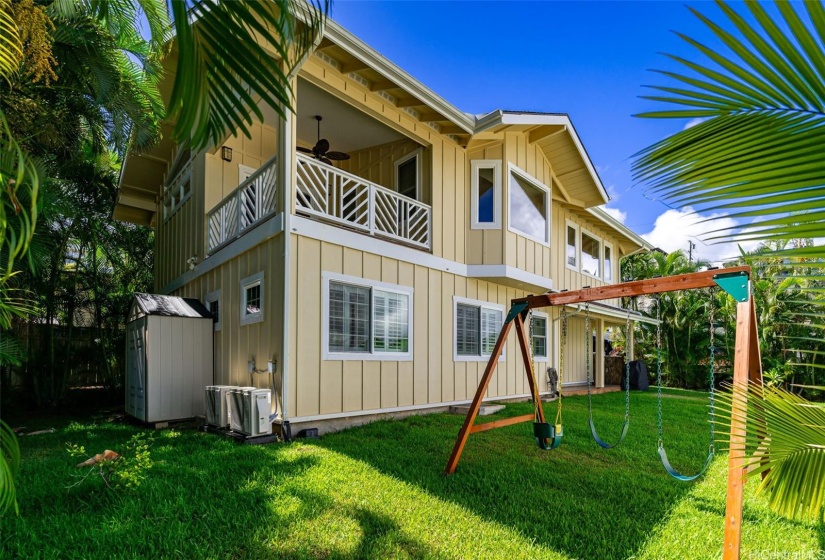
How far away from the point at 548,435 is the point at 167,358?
637cm

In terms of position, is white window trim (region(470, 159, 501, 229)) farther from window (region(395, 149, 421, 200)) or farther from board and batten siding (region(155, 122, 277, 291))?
board and batten siding (region(155, 122, 277, 291))

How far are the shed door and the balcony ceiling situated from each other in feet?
15.4

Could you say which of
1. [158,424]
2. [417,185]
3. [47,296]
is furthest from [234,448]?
[47,296]

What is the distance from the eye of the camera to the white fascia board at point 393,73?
6.96 meters

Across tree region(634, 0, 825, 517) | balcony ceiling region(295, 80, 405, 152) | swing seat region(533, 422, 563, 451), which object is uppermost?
balcony ceiling region(295, 80, 405, 152)

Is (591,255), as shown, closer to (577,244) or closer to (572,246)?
(577,244)

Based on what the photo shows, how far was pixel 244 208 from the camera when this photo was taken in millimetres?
8305

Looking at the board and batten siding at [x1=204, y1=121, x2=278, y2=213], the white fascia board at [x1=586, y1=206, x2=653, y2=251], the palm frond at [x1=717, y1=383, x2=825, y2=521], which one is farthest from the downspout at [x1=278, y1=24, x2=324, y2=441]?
the white fascia board at [x1=586, y1=206, x2=653, y2=251]

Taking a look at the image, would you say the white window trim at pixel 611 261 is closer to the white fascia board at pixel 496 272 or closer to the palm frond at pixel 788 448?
the white fascia board at pixel 496 272

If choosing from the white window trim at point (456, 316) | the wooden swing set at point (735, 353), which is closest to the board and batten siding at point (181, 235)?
the white window trim at point (456, 316)

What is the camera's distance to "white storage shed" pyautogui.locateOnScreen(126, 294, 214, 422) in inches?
307

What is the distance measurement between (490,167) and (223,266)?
5.83 meters

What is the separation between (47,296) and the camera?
37.0ft

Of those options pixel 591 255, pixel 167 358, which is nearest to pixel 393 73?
pixel 167 358
